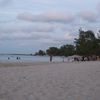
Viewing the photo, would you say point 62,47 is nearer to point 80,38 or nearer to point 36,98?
point 80,38

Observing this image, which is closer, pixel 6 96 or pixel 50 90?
pixel 6 96

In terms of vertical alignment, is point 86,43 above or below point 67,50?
above

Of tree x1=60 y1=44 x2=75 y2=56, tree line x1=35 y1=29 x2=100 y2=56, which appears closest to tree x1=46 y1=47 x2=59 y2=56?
tree x1=60 y1=44 x2=75 y2=56

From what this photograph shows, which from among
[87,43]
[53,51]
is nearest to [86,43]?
[87,43]

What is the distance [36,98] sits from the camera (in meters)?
9.33

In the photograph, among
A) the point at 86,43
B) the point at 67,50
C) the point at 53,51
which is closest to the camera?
the point at 86,43

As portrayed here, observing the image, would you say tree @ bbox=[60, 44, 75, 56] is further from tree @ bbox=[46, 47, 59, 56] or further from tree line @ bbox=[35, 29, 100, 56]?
tree line @ bbox=[35, 29, 100, 56]

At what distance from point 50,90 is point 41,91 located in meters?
0.45

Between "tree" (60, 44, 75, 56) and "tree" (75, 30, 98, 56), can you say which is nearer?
"tree" (75, 30, 98, 56)

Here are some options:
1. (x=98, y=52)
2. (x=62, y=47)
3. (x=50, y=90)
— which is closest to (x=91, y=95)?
(x=50, y=90)

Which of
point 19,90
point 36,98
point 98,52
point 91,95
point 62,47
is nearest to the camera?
point 36,98

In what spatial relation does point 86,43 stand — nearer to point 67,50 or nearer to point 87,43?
point 87,43

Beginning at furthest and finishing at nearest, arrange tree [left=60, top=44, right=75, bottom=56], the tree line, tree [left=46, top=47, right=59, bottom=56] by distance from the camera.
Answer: tree [left=46, top=47, right=59, bottom=56], tree [left=60, top=44, right=75, bottom=56], the tree line

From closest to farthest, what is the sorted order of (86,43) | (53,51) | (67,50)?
(86,43) < (67,50) < (53,51)
